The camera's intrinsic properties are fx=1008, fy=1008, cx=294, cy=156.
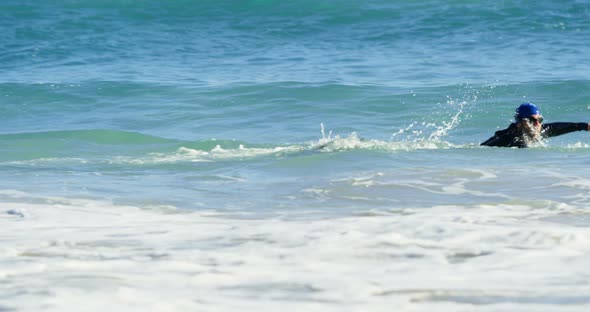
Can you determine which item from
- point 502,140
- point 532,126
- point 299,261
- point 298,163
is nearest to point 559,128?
point 532,126

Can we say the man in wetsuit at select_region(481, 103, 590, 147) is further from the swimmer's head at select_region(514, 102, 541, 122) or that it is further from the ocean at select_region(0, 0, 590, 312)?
the ocean at select_region(0, 0, 590, 312)

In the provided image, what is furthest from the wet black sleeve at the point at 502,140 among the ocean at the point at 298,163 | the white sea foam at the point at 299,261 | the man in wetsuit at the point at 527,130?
the white sea foam at the point at 299,261

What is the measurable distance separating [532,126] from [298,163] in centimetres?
266

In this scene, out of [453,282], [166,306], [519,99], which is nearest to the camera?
[166,306]

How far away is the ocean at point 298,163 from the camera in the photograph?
5.08 m

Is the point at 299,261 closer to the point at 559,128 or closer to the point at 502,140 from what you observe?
the point at 502,140

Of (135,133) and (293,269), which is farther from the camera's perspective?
(135,133)

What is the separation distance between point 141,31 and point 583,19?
10756mm

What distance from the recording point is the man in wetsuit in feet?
35.7

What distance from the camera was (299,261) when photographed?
5559 millimetres

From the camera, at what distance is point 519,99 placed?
1628cm

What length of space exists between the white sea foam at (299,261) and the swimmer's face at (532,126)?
3814mm

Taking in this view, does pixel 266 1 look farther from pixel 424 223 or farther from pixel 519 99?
pixel 424 223

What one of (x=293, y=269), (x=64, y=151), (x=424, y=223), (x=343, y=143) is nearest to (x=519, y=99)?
(x=343, y=143)
